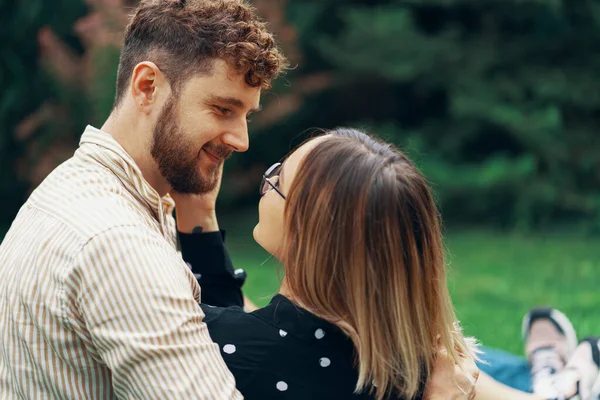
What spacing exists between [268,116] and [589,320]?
4.91m

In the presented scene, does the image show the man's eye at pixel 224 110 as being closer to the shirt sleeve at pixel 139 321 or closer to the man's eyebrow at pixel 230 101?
the man's eyebrow at pixel 230 101

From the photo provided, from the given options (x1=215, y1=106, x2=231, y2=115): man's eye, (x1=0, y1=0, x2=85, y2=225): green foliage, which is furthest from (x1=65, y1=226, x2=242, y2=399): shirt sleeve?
(x1=0, y1=0, x2=85, y2=225): green foliage

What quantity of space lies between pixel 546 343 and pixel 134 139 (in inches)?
98.2

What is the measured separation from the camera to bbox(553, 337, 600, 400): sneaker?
136 inches

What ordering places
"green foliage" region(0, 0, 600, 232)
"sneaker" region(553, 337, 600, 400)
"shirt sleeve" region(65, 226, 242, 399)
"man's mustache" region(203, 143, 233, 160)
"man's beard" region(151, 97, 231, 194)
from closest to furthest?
"shirt sleeve" region(65, 226, 242, 399) < "man's beard" region(151, 97, 231, 194) < "man's mustache" region(203, 143, 233, 160) < "sneaker" region(553, 337, 600, 400) < "green foliage" region(0, 0, 600, 232)

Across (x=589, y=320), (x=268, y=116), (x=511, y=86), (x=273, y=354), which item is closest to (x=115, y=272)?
(x=273, y=354)

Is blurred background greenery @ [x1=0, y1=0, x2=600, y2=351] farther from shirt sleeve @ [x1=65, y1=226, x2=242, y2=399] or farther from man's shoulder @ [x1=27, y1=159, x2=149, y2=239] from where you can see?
shirt sleeve @ [x1=65, y1=226, x2=242, y2=399]

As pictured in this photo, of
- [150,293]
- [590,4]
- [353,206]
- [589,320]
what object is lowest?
[589,320]

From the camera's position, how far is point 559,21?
428 inches

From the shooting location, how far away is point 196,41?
2457mm

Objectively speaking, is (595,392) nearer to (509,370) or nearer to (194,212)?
(509,370)

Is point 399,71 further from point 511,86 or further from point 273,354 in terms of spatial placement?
point 273,354

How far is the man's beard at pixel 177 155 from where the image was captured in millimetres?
2438

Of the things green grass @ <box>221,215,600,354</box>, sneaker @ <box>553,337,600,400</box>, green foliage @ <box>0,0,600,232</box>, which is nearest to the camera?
sneaker @ <box>553,337,600,400</box>
